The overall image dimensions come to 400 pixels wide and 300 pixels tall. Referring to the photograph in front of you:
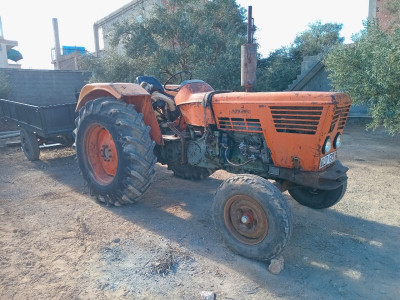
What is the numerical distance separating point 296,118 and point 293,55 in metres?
14.2

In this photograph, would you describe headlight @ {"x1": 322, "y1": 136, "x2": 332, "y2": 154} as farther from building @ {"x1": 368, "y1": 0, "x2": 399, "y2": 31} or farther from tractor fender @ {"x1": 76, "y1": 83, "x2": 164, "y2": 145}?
building @ {"x1": 368, "y1": 0, "x2": 399, "y2": 31}

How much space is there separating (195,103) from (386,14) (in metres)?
14.7

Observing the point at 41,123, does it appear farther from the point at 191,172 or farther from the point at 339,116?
the point at 339,116

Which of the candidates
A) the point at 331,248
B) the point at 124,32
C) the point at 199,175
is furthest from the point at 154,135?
the point at 124,32

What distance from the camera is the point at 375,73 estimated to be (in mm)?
5898

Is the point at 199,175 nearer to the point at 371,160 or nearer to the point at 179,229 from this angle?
the point at 179,229

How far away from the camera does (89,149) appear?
4562 mm

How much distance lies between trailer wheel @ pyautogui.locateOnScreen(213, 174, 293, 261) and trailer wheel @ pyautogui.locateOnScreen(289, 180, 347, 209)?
95cm

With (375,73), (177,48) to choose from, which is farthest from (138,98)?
(177,48)

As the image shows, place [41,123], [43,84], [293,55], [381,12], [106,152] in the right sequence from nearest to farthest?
[106,152] < [41,123] < [43,84] < [381,12] < [293,55]

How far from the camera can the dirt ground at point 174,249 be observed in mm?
2621

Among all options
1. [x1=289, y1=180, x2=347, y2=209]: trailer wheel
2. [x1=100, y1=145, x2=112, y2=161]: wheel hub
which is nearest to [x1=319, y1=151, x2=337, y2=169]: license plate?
[x1=289, y1=180, x2=347, y2=209]: trailer wheel

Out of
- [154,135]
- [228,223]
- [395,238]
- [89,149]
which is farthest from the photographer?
[89,149]

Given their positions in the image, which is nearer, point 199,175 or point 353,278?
point 353,278
